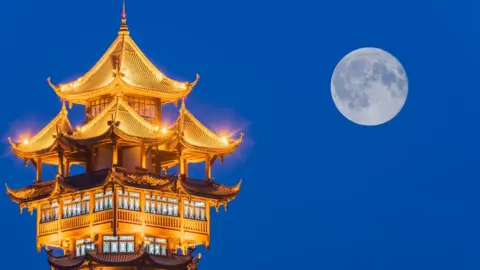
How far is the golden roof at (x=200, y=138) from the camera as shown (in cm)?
7756

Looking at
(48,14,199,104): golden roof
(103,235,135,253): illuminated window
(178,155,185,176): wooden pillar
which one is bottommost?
(103,235,135,253): illuminated window

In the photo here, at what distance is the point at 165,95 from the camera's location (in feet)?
255

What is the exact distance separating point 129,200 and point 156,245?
233 centimetres

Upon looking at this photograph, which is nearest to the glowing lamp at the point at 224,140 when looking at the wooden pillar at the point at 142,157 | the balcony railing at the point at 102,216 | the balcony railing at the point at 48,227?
the wooden pillar at the point at 142,157

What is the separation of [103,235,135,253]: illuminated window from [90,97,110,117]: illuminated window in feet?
19.8

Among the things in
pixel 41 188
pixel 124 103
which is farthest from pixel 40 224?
pixel 124 103

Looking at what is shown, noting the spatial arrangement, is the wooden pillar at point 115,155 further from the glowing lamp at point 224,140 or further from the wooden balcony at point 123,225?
the glowing lamp at point 224,140

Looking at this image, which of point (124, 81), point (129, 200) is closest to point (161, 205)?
point (129, 200)

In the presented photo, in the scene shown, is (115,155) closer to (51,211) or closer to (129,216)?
(129,216)

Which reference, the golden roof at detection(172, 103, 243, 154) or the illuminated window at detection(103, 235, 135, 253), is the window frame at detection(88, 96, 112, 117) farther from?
the illuminated window at detection(103, 235, 135, 253)

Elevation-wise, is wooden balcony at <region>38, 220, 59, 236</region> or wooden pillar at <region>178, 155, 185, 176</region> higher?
wooden pillar at <region>178, 155, 185, 176</region>

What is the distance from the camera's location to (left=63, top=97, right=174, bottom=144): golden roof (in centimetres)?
7519

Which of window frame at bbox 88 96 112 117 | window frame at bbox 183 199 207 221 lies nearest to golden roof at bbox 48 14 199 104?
window frame at bbox 88 96 112 117

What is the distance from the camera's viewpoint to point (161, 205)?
76062 mm
